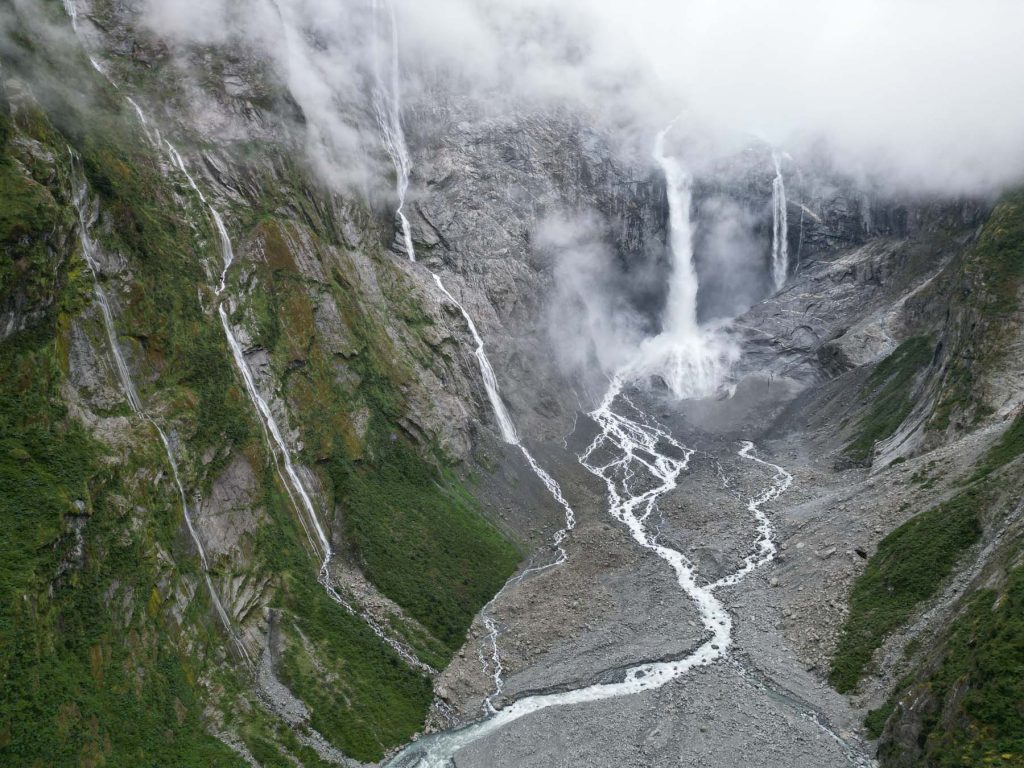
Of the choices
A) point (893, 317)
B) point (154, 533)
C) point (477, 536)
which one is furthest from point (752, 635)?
point (893, 317)

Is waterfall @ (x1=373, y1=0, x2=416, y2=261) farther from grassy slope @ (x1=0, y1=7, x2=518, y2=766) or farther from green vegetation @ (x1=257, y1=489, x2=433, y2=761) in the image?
green vegetation @ (x1=257, y1=489, x2=433, y2=761)

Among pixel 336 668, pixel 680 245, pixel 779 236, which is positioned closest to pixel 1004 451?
pixel 336 668

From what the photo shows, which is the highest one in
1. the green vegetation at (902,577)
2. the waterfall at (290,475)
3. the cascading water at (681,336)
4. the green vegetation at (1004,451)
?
the cascading water at (681,336)

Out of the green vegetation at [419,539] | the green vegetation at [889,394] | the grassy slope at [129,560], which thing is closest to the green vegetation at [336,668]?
the grassy slope at [129,560]

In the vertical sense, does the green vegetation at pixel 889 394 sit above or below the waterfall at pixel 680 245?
below

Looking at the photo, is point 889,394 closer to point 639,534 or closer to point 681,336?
point 639,534

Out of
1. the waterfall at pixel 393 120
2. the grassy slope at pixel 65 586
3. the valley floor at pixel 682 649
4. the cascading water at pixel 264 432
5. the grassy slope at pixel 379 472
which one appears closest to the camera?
the grassy slope at pixel 65 586

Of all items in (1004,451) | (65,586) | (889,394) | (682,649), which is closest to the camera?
(65,586)

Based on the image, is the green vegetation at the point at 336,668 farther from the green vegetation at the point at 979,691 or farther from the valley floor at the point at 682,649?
the green vegetation at the point at 979,691
